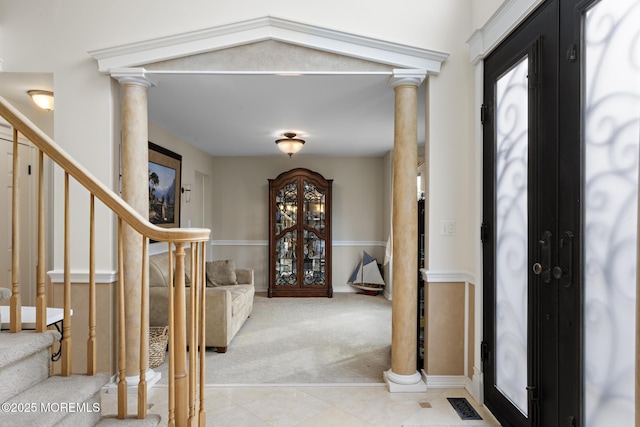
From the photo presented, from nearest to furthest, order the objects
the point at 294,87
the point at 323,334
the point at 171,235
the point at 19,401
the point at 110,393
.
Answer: the point at 19,401, the point at 171,235, the point at 110,393, the point at 294,87, the point at 323,334

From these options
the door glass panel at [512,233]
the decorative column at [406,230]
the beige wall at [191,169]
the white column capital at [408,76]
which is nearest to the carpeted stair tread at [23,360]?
the decorative column at [406,230]

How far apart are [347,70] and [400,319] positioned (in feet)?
5.88

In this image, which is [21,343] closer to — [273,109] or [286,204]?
[273,109]

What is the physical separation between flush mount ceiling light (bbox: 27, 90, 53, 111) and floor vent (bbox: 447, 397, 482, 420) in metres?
3.71

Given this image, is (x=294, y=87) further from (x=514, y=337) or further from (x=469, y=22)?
(x=514, y=337)

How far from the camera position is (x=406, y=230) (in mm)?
2729

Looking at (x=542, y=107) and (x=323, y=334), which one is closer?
(x=542, y=107)

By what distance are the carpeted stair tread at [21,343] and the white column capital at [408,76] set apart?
2464mm

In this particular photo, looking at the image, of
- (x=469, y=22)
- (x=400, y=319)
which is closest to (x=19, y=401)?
(x=400, y=319)

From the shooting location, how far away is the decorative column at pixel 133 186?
2.62 metres

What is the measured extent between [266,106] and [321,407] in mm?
2509

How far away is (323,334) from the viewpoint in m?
4.03

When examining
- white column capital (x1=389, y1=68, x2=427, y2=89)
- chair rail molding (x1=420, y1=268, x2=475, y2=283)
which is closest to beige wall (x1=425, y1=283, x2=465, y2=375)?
chair rail molding (x1=420, y1=268, x2=475, y2=283)

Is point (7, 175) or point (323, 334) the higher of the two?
point (7, 175)
